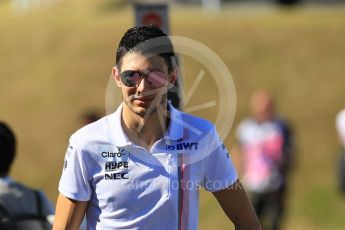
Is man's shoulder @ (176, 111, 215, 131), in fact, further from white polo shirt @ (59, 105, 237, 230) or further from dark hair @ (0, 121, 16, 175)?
dark hair @ (0, 121, 16, 175)

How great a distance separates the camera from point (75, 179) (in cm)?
509

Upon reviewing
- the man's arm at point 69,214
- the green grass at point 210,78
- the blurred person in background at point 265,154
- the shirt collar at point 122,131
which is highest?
the shirt collar at point 122,131

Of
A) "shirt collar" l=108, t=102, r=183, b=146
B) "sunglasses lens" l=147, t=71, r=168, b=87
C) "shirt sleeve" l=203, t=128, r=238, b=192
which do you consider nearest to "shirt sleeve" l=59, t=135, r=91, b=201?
"shirt collar" l=108, t=102, r=183, b=146

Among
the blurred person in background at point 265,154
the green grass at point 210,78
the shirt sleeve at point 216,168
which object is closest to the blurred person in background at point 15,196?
the shirt sleeve at point 216,168

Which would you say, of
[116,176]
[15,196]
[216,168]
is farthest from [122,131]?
[15,196]

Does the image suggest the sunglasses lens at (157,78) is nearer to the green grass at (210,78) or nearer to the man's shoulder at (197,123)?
the man's shoulder at (197,123)

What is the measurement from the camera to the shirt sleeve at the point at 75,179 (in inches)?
200

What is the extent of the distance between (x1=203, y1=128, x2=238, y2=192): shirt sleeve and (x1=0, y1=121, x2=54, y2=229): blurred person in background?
1315 millimetres

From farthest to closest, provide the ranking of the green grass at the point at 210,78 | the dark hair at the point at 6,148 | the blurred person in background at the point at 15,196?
the green grass at the point at 210,78 < the dark hair at the point at 6,148 < the blurred person in background at the point at 15,196

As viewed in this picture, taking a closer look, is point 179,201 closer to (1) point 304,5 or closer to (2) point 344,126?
(2) point 344,126

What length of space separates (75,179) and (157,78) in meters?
0.58

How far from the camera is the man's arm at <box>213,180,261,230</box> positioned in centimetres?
530

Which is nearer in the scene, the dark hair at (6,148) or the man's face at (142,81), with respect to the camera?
the man's face at (142,81)

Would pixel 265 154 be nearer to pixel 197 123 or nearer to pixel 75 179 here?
pixel 197 123
